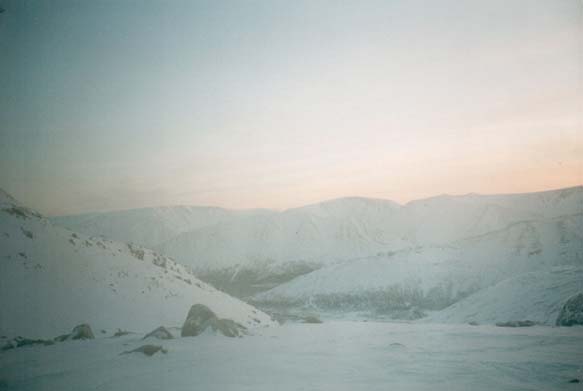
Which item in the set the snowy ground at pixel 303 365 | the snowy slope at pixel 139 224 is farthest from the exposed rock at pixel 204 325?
the snowy slope at pixel 139 224

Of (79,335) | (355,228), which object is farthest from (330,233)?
(79,335)

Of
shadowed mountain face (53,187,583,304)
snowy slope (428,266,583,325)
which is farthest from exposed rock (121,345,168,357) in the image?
shadowed mountain face (53,187,583,304)

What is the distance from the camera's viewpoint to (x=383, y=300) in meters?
56.3

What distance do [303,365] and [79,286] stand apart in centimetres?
1318

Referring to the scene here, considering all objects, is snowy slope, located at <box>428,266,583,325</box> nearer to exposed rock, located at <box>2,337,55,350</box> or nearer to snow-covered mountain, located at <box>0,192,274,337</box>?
snow-covered mountain, located at <box>0,192,274,337</box>

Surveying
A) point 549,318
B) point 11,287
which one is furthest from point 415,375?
point 549,318

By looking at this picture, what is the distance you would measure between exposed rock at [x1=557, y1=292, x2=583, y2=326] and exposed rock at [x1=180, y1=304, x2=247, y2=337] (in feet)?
52.2

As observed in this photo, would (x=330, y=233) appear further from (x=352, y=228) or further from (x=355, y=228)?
(x=355, y=228)

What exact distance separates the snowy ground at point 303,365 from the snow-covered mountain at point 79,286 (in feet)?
12.5

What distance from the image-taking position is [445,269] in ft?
189

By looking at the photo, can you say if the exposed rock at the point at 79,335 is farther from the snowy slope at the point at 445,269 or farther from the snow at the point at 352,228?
the snow at the point at 352,228

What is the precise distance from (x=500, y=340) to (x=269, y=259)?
10602 cm

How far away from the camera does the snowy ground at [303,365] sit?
21.5 ft

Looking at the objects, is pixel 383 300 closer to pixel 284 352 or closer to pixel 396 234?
pixel 284 352
